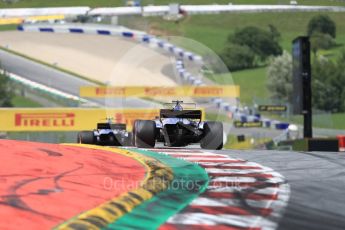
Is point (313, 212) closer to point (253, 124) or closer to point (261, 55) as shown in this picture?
point (253, 124)

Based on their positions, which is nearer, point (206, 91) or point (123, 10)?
point (206, 91)

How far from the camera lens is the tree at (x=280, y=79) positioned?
7435 centimetres

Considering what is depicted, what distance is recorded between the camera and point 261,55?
93.6 metres

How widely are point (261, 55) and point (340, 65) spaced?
61.8 ft

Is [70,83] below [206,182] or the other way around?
the other way around

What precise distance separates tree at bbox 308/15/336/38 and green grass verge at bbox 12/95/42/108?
153ft

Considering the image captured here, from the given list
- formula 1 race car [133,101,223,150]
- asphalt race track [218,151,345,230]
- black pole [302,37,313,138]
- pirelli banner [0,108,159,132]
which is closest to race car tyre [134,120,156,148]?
formula 1 race car [133,101,223,150]

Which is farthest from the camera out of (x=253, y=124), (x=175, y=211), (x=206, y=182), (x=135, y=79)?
(x=135, y=79)

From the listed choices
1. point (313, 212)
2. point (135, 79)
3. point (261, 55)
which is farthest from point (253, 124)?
point (261, 55)

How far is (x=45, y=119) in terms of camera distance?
35.8 metres

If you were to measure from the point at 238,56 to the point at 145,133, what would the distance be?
7397 centimetres

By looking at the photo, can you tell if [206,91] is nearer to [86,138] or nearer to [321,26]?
[86,138]

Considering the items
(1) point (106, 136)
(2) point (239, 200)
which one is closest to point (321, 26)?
(1) point (106, 136)

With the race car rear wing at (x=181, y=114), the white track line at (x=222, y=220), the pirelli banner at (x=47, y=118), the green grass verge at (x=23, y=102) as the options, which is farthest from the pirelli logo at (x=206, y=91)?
the white track line at (x=222, y=220)
